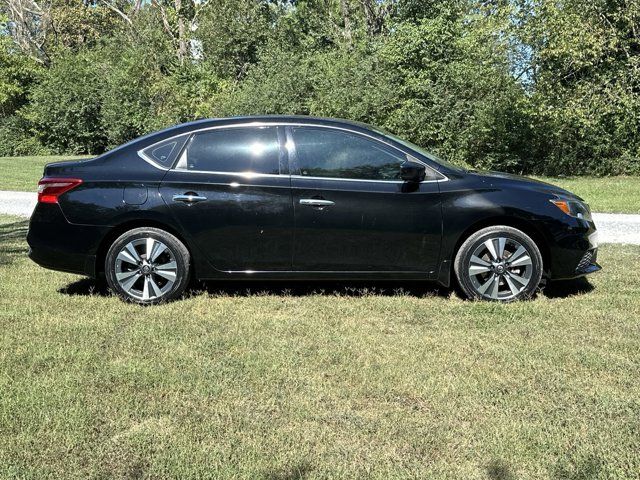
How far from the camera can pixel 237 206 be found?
5.47m

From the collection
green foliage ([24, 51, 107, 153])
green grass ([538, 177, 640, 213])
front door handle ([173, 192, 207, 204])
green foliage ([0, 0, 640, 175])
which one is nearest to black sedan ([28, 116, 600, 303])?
front door handle ([173, 192, 207, 204])

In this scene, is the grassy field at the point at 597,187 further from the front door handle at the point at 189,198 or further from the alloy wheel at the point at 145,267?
the alloy wheel at the point at 145,267

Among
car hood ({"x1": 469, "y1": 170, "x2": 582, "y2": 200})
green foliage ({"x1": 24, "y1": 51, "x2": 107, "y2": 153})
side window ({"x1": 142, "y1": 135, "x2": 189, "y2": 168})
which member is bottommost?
car hood ({"x1": 469, "y1": 170, "x2": 582, "y2": 200})

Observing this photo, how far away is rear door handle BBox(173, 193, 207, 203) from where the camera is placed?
5.47 m

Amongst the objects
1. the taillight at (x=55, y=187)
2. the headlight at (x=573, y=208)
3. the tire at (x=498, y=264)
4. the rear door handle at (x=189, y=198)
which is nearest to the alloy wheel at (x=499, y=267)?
the tire at (x=498, y=264)

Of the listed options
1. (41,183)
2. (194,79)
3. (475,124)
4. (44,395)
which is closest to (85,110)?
(194,79)

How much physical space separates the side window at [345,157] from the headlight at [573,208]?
142cm

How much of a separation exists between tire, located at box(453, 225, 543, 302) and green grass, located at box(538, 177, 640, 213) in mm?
7346

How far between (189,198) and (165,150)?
1.78ft

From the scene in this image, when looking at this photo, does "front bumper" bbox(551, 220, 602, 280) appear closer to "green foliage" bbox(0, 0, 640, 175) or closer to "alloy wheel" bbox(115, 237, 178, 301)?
"alloy wheel" bbox(115, 237, 178, 301)

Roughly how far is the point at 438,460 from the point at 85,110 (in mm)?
34336

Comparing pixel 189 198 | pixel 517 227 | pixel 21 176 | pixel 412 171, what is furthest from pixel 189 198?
pixel 21 176

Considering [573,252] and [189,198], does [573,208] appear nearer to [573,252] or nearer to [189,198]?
[573,252]

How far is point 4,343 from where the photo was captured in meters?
4.46
